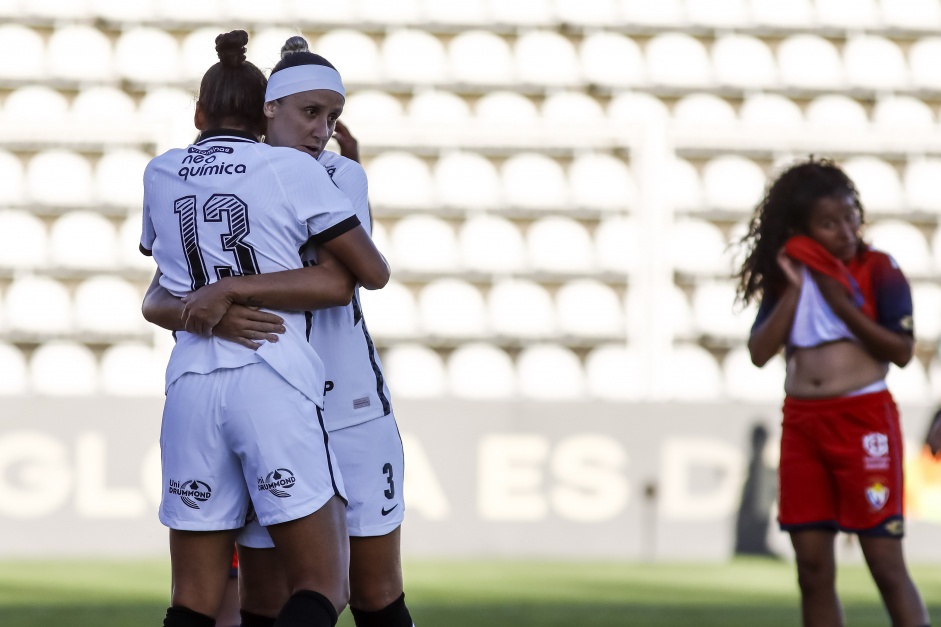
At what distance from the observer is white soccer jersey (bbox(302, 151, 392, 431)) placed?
11.3 ft

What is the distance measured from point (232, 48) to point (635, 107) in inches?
348

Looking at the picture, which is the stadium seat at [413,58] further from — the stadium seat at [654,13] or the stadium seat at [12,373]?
the stadium seat at [12,373]

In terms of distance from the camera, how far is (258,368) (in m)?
3.10

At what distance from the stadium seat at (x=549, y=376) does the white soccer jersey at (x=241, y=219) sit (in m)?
7.27

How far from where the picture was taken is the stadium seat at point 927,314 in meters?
10.9

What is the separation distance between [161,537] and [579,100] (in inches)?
209

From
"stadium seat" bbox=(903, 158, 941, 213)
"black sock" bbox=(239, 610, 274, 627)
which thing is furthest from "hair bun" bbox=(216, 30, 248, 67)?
"stadium seat" bbox=(903, 158, 941, 213)

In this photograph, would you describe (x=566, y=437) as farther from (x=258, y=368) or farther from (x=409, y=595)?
(x=258, y=368)

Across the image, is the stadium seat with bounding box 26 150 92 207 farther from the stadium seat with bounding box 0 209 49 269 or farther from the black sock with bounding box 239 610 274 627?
the black sock with bounding box 239 610 274 627

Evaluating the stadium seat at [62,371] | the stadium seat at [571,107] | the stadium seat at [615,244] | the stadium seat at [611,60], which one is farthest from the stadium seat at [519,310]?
the stadium seat at [62,371]

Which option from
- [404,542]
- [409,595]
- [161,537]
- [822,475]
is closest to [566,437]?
[404,542]

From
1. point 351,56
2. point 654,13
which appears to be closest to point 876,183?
point 654,13

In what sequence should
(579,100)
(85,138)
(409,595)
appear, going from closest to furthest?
(409,595)
(85,138)
(579,100)

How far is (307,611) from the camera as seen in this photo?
300 centimetres
